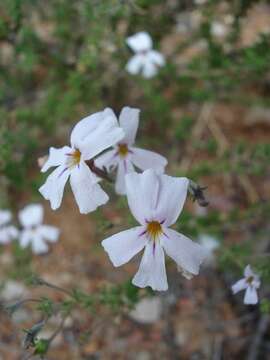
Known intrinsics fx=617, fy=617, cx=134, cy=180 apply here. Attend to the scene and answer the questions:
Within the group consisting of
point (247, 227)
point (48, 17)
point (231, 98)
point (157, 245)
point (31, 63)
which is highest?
point (48, 17)

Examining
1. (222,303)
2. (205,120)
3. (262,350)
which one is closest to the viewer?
(262,350)

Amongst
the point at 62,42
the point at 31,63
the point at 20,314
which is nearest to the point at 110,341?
the point at 20,314

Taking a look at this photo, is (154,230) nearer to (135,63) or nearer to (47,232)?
(47,232)

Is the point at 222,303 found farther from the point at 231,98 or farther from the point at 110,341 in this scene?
the point at 231,98

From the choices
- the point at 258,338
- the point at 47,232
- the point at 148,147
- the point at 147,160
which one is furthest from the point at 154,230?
the point at 148,147

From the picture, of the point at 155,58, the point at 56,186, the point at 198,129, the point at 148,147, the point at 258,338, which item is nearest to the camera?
the point at 56,186

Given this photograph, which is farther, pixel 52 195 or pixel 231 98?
pixel 231 98
